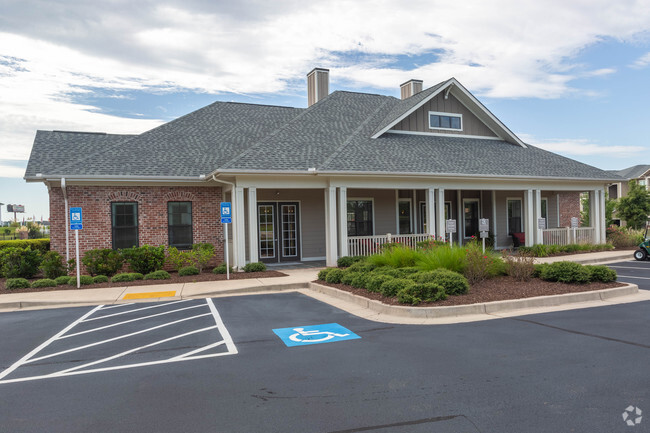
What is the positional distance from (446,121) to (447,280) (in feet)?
41.8

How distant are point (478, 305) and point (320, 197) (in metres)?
11.0

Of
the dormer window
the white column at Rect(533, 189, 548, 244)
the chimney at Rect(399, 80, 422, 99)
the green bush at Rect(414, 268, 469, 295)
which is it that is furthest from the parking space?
the chimney at Rect(399, 80, 422, 99)

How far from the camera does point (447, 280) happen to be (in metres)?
9.96

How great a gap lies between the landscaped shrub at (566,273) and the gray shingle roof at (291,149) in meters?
6.50

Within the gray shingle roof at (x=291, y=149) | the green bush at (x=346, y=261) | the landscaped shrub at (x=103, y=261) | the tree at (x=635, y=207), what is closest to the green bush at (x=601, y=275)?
the green bush at (x=346, y=261)

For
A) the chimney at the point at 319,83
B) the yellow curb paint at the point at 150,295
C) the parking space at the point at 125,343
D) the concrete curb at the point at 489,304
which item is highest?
the chimney at the point at 319,83

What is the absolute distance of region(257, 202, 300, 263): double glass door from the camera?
61.0ft

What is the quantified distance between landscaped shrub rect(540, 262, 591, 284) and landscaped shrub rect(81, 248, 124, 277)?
1245 centimetres

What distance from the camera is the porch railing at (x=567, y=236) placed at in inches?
815

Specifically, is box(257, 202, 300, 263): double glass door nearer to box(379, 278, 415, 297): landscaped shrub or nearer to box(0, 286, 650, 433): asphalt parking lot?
box(379, 278, 415, 297): landscaped shrub

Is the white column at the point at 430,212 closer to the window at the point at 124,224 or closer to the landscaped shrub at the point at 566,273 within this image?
the landscaped shrub at the point at 566,273

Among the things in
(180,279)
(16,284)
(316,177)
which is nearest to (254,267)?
(180,279)

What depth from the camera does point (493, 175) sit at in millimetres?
18297

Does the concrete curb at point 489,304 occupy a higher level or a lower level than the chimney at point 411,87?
lower
